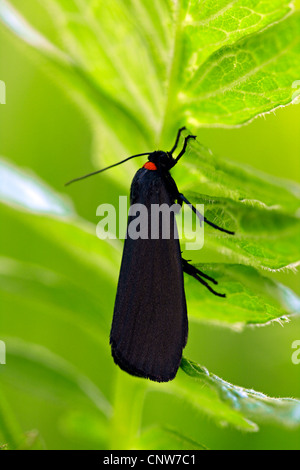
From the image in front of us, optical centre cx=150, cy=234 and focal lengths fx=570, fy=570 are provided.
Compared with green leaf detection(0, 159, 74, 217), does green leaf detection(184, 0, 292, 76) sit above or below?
above

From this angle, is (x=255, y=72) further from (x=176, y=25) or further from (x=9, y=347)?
(x=9, y=347)

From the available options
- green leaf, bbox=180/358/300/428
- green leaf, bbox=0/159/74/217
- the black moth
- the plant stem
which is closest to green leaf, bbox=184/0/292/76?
the black moth

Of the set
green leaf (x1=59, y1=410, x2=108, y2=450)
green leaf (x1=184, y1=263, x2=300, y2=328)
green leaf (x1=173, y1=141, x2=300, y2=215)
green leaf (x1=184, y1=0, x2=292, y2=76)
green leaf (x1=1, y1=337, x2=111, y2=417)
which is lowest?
green leaf (x1=59, y1=410, x2=108, y2=450)

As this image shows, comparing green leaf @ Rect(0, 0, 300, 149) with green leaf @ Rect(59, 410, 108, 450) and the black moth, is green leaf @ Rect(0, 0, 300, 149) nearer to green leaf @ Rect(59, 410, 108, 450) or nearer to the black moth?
the black moth

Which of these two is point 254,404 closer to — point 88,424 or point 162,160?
point 162,160

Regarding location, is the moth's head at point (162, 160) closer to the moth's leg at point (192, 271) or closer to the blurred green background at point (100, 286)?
the moth's leg at point (192, 271)

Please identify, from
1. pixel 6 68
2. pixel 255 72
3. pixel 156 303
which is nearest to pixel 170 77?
pixel 255 72
